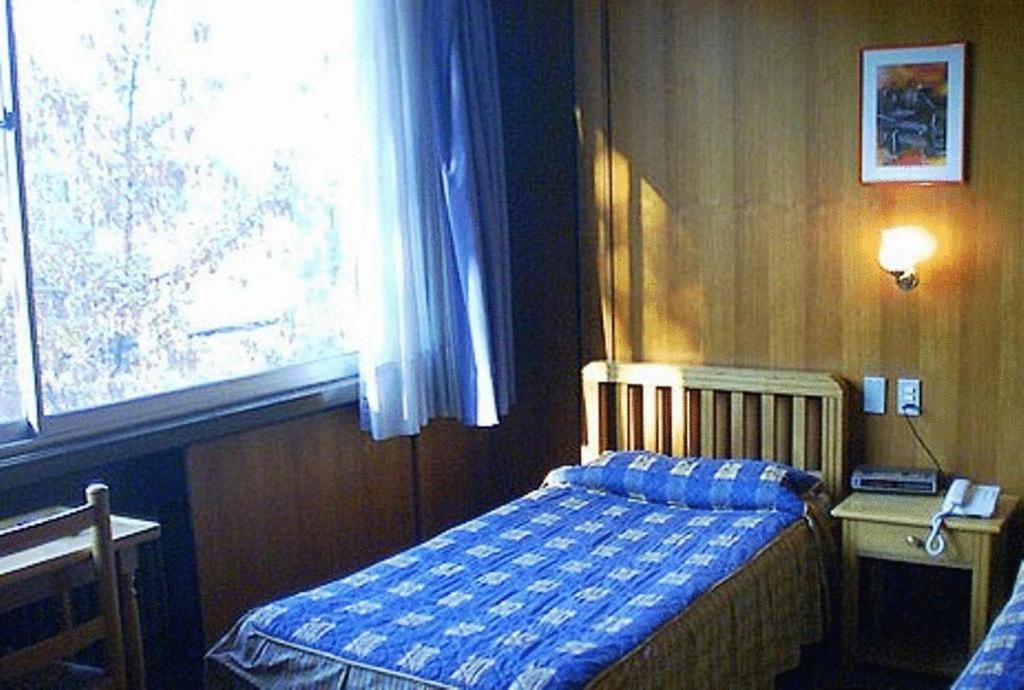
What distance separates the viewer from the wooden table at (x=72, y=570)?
2.64m

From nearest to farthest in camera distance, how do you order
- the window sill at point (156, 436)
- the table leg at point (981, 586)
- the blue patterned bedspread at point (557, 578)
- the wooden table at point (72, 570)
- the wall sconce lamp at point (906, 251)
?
the wooden table at point (72, 570) → the blue patterned bedspread at point (557, 578) → the window sill at point (156, 436) → the table leg at point (981, 586) → the wall sconce lamp at point (906, 251)

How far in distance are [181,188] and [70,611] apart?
126cm

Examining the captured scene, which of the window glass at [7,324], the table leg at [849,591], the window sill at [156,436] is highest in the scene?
the window glass at [7,324]

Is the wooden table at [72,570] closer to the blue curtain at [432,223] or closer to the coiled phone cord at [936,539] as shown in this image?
the blue curtain at [432,223]

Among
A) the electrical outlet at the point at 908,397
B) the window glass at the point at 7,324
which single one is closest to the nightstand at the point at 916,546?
the electrical outlet at the point at 908,397

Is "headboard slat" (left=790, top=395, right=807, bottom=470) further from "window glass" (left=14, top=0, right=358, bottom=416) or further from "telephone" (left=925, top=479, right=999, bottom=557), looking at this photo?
"window glass" (left=14, top=0, right=358, bottom=416)

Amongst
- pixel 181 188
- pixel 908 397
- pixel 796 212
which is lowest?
pixel 908 397

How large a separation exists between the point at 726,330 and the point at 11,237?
218 cm

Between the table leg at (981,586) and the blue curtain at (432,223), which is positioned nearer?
the table leg at (981,586)

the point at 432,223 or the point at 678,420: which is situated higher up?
the point at 432,223

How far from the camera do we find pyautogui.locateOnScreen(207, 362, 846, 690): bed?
278 centimetres

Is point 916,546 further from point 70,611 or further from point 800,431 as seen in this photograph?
point 70,611

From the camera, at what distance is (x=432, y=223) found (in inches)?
161

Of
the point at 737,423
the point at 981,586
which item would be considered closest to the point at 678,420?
the point at 737,423
